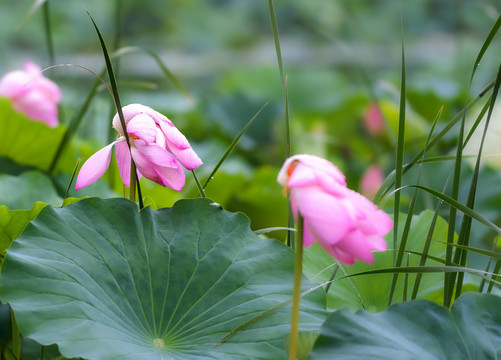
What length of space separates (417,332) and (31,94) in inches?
29.6

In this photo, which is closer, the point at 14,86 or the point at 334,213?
the point at 334,213

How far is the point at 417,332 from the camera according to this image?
1.47 feet

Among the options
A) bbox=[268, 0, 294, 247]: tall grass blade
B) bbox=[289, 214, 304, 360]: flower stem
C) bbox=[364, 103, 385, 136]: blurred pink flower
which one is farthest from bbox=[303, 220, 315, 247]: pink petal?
bbox=[364, 103, 385, 136]: blurred pink flower

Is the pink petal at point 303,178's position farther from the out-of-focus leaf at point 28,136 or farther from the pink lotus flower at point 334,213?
the out-of-focus leaf at point 28,136

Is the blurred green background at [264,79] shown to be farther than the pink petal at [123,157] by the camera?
Yes

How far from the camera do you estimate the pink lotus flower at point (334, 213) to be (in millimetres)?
378

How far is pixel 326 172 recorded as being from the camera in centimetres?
40

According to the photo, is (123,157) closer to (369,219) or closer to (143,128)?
(143,128)

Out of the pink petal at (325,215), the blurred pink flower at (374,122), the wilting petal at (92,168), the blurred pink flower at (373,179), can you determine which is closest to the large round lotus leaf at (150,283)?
the wilting petal at (92,168)

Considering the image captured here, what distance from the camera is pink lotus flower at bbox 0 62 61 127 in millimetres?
984

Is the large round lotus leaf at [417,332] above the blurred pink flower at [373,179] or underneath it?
underneath

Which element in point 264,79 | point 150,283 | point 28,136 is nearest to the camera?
A: point 150,283

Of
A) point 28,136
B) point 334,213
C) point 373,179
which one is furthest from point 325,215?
point 373,179

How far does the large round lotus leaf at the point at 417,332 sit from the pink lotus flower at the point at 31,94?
27.7 inches
